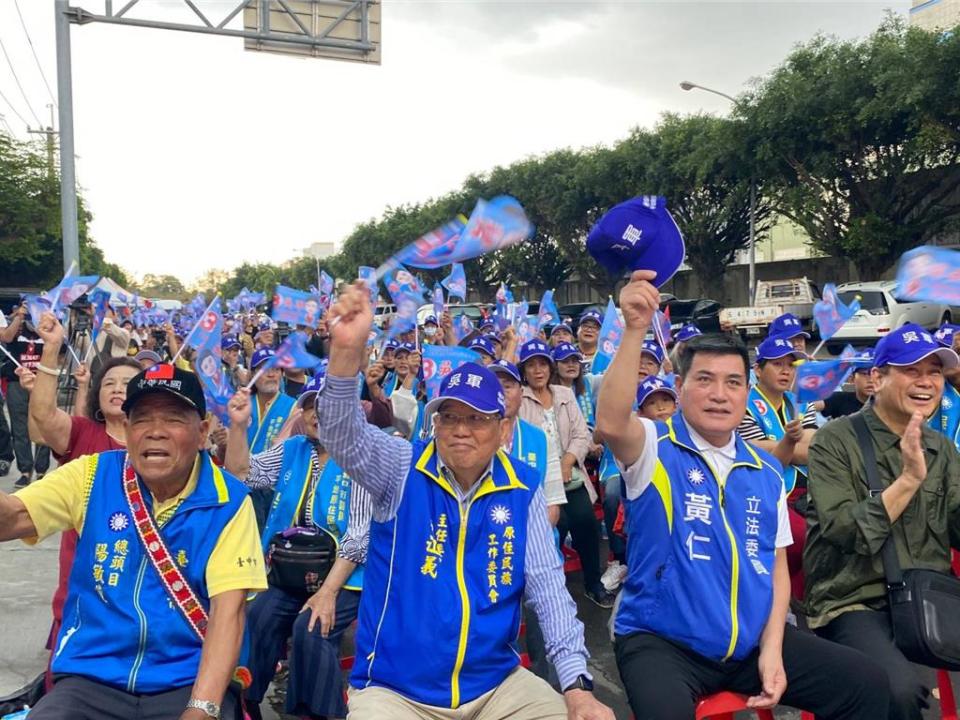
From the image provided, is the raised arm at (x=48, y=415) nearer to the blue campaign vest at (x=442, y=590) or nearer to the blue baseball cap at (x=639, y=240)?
the blue campaign vest at (x=442, y=590)

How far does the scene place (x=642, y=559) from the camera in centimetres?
293

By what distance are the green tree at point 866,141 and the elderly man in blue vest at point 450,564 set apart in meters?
20.9

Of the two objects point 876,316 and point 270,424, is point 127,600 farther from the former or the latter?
point 876,316

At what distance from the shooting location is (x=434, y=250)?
10.2 feet

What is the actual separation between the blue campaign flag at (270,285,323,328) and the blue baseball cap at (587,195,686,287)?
5449mm

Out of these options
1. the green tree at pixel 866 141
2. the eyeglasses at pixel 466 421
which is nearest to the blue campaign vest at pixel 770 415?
the eyeglasses at pixel 466 421

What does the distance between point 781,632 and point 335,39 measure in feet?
35.2

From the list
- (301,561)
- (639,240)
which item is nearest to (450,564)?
(301,561)

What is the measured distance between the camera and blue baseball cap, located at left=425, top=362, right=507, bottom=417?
274cm

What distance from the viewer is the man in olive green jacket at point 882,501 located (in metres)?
3.08

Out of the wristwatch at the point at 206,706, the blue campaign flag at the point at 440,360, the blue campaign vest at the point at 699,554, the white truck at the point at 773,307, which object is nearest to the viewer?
the wristwatch at the point at 206,706

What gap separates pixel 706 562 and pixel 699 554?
1.4 inches

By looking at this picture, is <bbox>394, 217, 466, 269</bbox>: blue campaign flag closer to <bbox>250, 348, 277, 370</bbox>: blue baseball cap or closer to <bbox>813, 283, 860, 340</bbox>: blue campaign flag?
<bbox>250, 348, 277, 370</bbox>: blue baseball cap

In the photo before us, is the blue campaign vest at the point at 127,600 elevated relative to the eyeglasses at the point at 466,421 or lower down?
lower down
